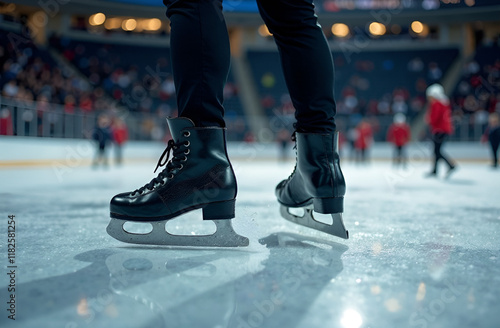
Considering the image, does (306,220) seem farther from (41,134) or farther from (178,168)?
(41,134)

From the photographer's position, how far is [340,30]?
50.2 ft

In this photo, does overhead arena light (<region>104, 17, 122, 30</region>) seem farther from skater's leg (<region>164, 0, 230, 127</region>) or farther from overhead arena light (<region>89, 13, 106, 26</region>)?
skater's leg (<region>164, 0, 230, 127</region>)

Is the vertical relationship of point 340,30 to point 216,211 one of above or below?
above

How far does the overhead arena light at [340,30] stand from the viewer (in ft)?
49.8

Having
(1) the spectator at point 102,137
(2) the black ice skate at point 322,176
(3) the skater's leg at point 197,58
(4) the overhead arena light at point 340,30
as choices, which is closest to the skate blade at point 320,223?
(2) the black ice skate at point 322,176

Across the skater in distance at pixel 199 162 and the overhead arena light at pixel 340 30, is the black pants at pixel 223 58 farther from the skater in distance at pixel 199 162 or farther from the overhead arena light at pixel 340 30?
the overhead arena light at pixel 340 30

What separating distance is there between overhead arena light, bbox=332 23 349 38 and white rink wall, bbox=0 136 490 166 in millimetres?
6142

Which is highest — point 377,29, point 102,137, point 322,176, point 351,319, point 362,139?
point 377,29

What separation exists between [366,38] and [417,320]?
15.1m

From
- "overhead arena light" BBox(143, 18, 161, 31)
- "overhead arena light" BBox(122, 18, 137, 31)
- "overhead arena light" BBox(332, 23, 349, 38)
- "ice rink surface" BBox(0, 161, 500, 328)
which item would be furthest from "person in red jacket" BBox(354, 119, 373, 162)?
"overhead arena light" BBox(122, 18, 137, 31)

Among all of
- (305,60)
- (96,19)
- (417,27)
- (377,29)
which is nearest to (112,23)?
(96,19)

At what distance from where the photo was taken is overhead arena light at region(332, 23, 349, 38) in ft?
49.8

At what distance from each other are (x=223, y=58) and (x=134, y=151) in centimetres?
846

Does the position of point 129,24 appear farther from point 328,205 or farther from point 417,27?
point 328,205
